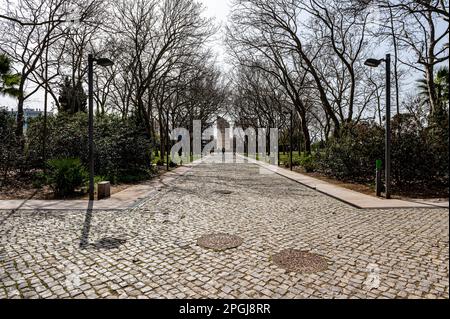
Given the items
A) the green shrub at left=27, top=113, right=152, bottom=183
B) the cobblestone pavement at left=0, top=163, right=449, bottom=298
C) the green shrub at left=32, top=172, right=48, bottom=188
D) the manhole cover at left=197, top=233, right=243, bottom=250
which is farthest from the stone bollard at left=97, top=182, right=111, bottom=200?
the manhole cover at left=197, top=233, right=243, bottom=250

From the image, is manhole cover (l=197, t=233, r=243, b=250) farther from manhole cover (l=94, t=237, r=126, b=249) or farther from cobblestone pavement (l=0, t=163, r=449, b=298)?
manhole cover (l=94, t=237, r=126, b=249)

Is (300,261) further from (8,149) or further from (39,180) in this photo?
(8,149)

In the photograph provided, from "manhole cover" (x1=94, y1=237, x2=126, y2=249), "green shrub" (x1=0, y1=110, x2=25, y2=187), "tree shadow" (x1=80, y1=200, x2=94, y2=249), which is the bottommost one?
"manhole cover" (x1=94, y1=237, x2=126, y2=249)

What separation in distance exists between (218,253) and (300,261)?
1310mm

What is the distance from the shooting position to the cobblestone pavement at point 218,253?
3.55 metres

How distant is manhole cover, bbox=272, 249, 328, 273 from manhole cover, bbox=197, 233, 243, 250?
903 millimetres

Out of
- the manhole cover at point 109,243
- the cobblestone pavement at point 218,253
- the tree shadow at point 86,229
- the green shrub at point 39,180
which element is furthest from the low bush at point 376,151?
the green shrub at point 39,180

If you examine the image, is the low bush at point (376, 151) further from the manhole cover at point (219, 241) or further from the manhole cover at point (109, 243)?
the manhole cover at point (109, 243)

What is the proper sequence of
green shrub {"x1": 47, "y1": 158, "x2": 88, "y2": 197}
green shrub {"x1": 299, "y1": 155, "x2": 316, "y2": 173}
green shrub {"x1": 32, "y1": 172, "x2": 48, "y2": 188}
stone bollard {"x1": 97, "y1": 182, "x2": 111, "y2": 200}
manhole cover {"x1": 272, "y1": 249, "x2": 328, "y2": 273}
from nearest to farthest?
manhole cover {"x1": 272, "y1": 249, "x2": 328, "y2": 273} → stone bollard {"x1": 97, "y1": 182, "x2": 111, "y2": 200} → green shrub {"x1": 47, "y1": 158, "x2": 88, "y2": 197} → green shrub {"x1": 32, "y1": 172, "x2": 48, "y2": 188} → green shrub {"x1": 299, "y1": 155, "x2": 316, "y2": 173}

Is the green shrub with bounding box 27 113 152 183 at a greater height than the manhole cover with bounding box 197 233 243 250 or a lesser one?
greater

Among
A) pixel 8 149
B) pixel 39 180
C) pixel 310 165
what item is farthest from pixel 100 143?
pixel 310 165

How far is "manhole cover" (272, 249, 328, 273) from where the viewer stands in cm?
418

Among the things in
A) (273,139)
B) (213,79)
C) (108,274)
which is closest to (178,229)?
(108,274)

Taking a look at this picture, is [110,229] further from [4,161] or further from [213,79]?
[213,79]
